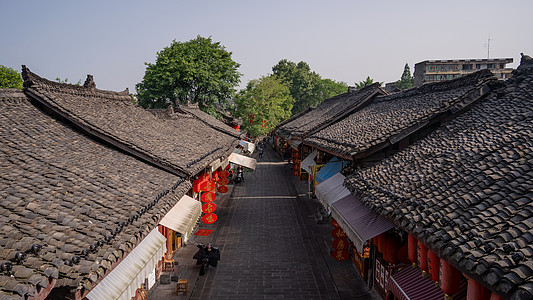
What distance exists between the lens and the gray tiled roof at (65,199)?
4.57 meters

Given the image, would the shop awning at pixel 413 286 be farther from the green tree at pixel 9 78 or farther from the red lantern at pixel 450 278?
the green tree at pixel 9 78

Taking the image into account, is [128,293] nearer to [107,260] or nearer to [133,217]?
[107,260]

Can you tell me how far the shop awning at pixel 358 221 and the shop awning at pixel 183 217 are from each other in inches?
170

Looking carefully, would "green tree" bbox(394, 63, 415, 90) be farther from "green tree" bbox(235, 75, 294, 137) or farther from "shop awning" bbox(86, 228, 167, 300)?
"shop awning" bbox(86, 228, 167, 300)

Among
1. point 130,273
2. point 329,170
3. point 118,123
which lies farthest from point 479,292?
point 118,123

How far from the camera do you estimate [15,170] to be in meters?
6.77

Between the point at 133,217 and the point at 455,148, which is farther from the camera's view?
the point at 455,148

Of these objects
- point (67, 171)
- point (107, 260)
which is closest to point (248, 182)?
point (67, 171)

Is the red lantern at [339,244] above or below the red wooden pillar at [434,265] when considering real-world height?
below

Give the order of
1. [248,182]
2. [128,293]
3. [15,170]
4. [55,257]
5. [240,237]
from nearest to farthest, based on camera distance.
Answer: [55,257], [128,293], [15,170], [240,237], [248,182]

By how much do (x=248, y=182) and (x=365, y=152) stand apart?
1852 centimetres

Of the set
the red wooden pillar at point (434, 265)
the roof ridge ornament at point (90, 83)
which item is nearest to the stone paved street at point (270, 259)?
the red wooden pillar at point (434, 265)

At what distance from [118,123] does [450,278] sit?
11963 mm

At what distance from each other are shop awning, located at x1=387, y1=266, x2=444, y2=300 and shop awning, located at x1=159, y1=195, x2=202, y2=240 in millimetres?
5580
